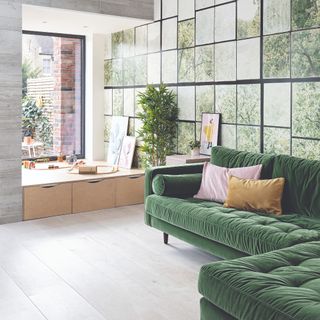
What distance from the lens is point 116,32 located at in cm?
687

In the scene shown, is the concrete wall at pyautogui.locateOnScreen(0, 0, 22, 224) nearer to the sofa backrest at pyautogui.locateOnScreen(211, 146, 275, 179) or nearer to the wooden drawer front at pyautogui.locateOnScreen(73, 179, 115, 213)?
the wooden drawer front at pyautogui.locateOnScreen(73, 179, 115, 213)

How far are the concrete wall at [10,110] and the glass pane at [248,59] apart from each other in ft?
7.56

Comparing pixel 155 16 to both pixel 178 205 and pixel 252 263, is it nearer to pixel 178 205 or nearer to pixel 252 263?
pixel 178 205

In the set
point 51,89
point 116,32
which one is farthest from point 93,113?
point 116,32

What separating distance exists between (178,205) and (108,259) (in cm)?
72

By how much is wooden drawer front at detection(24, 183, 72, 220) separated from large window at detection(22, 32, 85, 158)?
1.83 meters

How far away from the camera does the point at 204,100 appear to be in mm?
5355

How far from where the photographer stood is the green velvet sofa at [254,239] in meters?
2.14

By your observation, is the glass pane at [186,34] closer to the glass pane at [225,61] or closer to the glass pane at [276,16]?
the glass pane at [225,61]

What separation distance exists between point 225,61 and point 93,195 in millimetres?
2153

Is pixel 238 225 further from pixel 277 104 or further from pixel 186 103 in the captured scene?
pixel 186 103

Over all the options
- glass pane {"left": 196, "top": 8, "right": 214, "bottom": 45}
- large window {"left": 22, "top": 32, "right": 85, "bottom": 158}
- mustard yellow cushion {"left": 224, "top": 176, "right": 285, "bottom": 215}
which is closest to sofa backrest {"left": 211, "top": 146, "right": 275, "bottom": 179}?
mustard yellow cushion {"left": 224, "top": 176, "right": 285, "bottom": 215}

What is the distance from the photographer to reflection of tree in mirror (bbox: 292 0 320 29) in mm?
4074

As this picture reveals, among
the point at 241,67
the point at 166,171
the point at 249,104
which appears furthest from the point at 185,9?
the point at 166,171
